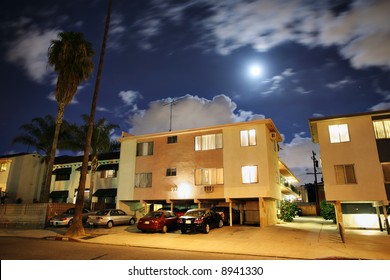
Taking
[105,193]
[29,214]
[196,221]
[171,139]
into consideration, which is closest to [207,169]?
[171,139]

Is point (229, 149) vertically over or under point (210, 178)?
over

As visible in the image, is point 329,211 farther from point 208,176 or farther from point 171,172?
point 171,172

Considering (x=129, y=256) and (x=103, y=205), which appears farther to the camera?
(x=103, y=205)

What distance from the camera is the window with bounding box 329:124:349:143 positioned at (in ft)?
65.0

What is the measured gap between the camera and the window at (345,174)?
62.2 feet

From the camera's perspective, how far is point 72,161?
38188 millimetres

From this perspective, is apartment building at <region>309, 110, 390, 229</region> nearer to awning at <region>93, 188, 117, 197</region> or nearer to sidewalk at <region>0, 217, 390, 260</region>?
sidewalk at <region>0, 217, 390, 260</region>

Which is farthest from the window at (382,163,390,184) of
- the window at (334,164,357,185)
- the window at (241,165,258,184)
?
the window at (241,165,258,184)

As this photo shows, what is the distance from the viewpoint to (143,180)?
27406mm

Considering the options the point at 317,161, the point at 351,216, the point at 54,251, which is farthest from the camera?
the point at 317,161

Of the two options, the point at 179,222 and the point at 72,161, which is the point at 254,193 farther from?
the point at 72,161

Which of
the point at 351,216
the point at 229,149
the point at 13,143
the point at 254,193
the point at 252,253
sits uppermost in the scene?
the point at 13,143

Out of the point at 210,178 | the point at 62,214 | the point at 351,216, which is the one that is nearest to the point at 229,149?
the point at 210,178

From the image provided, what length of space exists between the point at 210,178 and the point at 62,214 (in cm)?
1248
